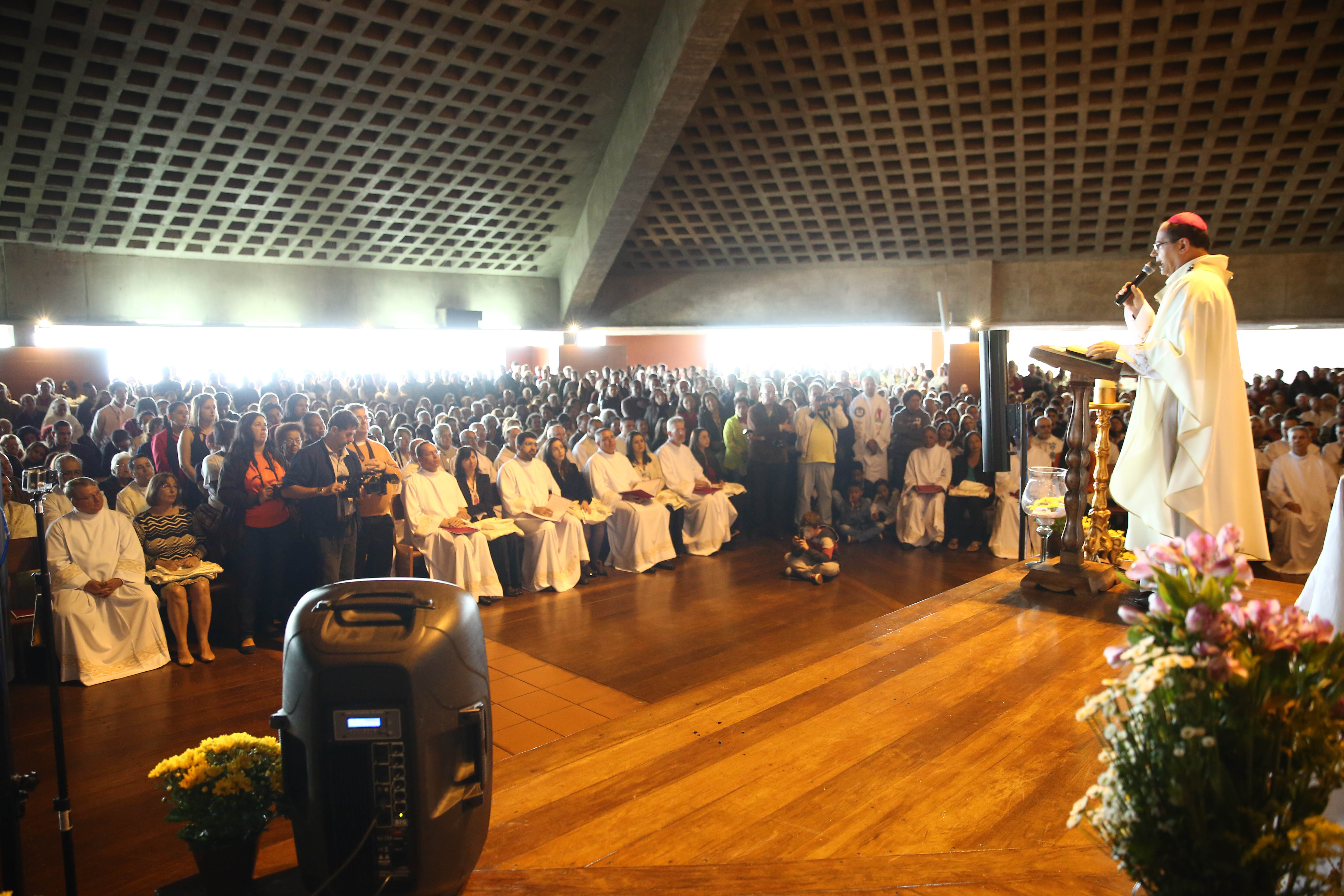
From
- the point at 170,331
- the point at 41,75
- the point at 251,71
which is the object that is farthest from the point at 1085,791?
the point at 170,331

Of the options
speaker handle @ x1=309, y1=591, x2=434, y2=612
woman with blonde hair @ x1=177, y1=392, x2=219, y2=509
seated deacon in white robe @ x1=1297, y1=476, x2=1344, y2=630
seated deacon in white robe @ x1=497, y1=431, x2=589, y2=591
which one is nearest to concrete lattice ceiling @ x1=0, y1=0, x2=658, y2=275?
woman with blonde hair @ x1=177, y1=392, x2=219, y2=509

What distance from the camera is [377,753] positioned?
6.97ft

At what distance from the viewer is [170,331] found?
16.1 meters

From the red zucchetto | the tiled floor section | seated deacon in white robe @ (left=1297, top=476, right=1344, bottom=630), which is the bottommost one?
the tiled floor section

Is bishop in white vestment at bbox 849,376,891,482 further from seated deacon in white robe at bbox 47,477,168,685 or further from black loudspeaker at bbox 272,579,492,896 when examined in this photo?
black loudspeaker at bbox 272,579,492,896

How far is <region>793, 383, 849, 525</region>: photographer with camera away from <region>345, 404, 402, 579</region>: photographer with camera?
4742 millimetres

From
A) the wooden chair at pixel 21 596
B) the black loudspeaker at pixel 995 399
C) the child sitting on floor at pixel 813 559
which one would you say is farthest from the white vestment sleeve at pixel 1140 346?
the wooden chair at pixel 21 596

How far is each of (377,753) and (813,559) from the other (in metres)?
6.39

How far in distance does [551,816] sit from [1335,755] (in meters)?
1.88

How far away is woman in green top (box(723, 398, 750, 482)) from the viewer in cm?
1006

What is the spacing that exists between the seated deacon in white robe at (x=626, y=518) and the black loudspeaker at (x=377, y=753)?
632 cm

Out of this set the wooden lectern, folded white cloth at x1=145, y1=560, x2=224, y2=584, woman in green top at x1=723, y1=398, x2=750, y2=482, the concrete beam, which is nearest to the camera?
the wooden lectern

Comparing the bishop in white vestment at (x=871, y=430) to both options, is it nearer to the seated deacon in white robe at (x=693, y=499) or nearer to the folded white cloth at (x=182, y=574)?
the seated deacon in white robe at (x=693, y=499)

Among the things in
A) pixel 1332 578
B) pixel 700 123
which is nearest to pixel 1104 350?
pixel 1332 578
